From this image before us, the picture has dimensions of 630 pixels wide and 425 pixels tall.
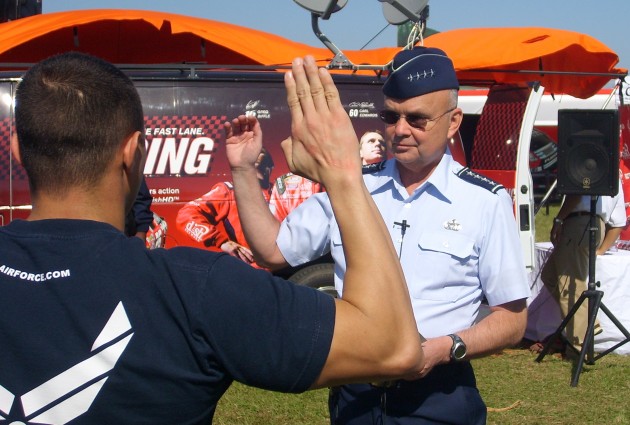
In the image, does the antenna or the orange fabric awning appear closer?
the antenna

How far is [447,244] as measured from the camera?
257 centimetres

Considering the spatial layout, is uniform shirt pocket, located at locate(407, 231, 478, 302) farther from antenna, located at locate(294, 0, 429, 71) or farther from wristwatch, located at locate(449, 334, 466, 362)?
antenna, located at locate(294, 0, 429, 71)

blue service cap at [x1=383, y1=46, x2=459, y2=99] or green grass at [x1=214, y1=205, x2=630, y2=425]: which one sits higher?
blue service cap at [x1=383, y1=46, x2=459, y2=99]

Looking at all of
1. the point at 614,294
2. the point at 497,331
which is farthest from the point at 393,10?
the point at 614,294

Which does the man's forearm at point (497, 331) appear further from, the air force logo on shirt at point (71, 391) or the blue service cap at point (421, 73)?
the air force logo on shirt at point (71, 391)

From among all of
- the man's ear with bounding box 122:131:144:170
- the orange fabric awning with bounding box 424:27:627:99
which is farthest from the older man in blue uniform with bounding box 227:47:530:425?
the orange fabric awning with bounding box 424:27:627:99

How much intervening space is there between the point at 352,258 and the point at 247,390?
16.1 ft

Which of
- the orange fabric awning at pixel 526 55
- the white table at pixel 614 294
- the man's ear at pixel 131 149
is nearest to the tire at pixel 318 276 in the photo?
the white table at pixel 614 294

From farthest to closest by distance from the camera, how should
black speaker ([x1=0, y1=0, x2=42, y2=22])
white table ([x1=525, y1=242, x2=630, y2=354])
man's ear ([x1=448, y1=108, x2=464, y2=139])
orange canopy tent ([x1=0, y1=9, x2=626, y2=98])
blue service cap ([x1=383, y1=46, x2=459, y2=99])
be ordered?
1. black speaker ([x1=0, y1=0, x2=42, y2=22])
2. orange canopy tent ([x1=0, y1=9, x2=626, y2=98])
3. white table ([x1=525, y1=242, x2=630, y2=354])
4. man's ear ([x1=448, y1=108, x2=464, y2=139])
5. blue service cap ([x1=383, y1=46, x2=459, y2=99])

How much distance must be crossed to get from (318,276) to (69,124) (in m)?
5.16

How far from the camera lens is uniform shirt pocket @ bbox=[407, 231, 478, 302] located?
257cm

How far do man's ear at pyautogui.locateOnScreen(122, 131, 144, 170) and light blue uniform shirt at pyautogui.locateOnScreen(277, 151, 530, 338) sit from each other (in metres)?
1.17

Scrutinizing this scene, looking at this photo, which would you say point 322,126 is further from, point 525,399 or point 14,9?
point 14,9

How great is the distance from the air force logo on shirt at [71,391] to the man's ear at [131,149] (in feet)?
0.92
